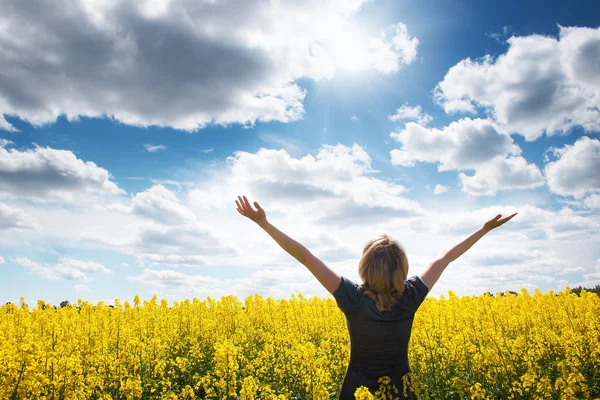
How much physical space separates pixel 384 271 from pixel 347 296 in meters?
0.31

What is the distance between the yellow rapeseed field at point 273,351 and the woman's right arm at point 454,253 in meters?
0.83

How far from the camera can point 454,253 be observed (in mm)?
3674

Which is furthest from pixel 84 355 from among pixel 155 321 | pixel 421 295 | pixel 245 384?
pixel 421 295

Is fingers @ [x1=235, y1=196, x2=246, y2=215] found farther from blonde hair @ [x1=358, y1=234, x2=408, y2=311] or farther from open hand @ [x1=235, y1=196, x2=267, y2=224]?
blonde hair @ [x1=358, y1=234, x2=408, y2=311]

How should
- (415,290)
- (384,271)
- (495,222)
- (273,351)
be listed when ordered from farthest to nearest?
(273,351) → (495,222) → (415,290) → (384,271)

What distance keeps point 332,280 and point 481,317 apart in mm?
10371

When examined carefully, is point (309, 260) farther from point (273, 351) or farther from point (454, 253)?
point (273, 351)

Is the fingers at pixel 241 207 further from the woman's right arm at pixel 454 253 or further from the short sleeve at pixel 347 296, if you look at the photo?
the woman's right arm at pixel 454 253

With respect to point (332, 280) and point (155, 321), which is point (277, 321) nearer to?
point (155, 321)

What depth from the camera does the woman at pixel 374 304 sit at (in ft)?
9.31

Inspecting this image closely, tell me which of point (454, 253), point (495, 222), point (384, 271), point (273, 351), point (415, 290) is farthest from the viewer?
point (273, 351)

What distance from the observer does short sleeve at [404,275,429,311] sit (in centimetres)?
298

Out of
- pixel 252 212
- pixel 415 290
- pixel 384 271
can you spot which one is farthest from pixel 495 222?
pixel 252 212

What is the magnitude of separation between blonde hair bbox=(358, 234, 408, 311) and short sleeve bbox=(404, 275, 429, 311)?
10 cm
